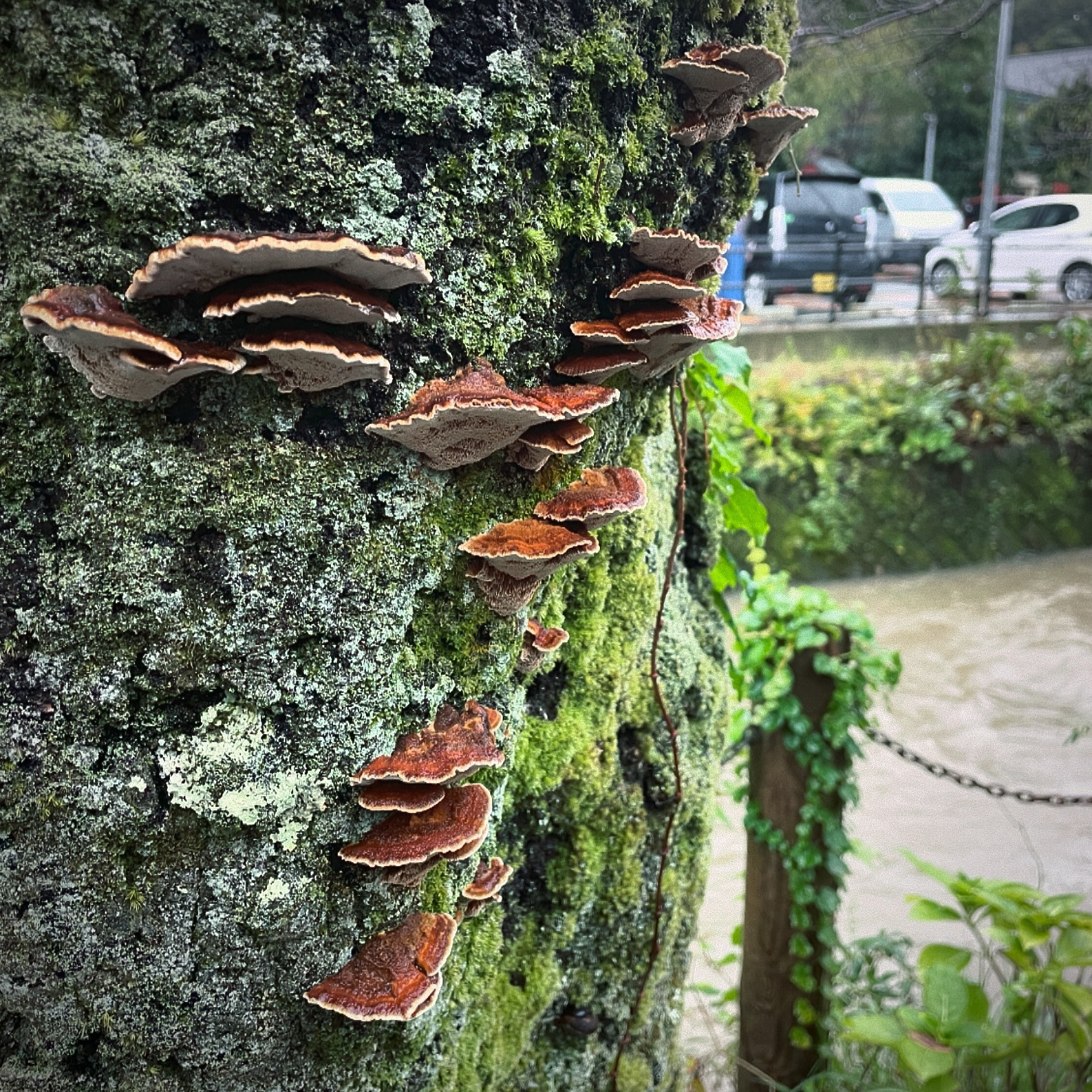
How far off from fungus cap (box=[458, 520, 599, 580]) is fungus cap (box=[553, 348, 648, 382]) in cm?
30

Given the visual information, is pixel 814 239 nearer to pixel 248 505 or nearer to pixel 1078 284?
pixel 1078 284

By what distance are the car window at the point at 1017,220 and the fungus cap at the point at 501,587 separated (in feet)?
38.5

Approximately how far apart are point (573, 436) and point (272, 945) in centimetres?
102

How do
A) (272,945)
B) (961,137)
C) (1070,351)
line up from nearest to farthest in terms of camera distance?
(272,945), (1070,351), (961,137)

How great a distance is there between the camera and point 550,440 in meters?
1.46

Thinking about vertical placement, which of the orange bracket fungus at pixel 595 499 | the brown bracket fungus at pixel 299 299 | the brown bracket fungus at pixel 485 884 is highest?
the brown bracket fungus at pixel 299 299

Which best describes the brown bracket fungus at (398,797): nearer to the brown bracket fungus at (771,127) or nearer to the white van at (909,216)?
the brown bracket fungus at (771,127)

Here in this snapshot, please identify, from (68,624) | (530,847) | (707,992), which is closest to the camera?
(68,624)

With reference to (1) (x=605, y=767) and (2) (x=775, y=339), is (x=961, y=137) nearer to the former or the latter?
(2) (x=775, y=339)

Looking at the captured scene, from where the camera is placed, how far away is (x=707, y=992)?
4172 mm

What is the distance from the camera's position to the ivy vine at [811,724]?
324 cm

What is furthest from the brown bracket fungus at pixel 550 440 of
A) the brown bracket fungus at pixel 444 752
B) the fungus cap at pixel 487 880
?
the fungus cap at pixel 487 880

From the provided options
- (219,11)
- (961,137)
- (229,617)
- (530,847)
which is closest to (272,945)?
(229,617)

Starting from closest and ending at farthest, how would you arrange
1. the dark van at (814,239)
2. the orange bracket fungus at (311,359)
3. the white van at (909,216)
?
the orange bracket fungus at (311,359) < the dark van at (814,239) < the white van at (909,216)
